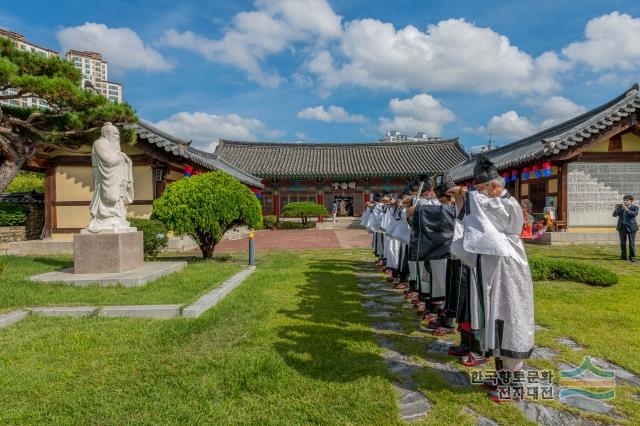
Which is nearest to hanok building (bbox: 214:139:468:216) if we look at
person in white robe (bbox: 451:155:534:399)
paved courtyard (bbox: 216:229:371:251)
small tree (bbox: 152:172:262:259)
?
paved courtyard (bbox: 216:229:371:251)

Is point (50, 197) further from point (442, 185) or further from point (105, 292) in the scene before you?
point (442, 185)

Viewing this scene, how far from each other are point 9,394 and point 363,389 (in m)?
2.72

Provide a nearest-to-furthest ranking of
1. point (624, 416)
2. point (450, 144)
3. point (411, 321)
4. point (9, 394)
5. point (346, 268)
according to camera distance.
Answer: point (624, 416) → point (9, 394) → point (411, 321) → point (346, 268) → point (450, 144)

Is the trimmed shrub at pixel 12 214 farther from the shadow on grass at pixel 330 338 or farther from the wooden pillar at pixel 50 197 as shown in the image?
the shadow on grass at pixel 330 338

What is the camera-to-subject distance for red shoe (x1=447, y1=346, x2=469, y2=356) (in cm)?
378

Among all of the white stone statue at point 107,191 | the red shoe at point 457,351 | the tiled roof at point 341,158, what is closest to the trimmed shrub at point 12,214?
the white stone statue at point 107,191

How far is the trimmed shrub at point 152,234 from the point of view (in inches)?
363

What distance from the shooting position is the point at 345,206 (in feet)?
102

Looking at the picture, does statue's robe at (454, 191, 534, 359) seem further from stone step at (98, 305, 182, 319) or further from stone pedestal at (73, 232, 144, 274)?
stone pedestal at (73, 232, 144, 274)

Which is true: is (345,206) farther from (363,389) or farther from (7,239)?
(363,389)

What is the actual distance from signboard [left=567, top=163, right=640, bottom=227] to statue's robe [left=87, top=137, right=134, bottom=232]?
15.2 meters

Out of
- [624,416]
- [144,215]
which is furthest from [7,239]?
[624,416]

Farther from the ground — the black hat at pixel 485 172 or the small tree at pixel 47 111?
the small tree at pixel 47 111

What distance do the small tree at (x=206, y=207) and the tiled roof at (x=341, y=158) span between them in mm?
18544
